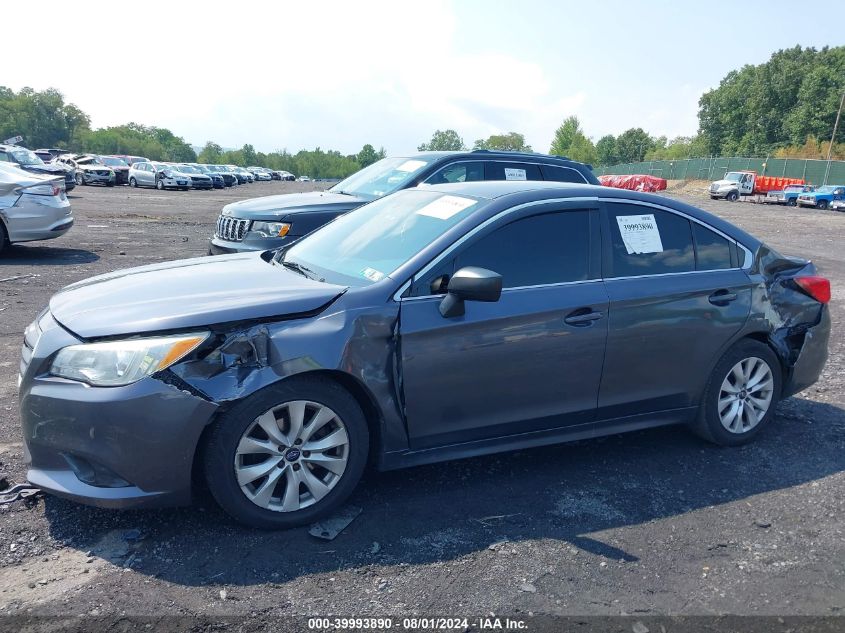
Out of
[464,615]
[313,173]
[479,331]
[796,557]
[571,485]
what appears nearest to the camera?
[464,615]

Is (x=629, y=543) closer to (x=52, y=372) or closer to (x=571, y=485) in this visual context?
(x=571, y=485)

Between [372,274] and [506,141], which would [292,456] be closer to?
[372,274]

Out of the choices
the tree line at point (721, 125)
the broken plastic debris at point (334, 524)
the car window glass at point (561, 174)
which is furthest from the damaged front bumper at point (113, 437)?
the tree line at point (721, 125)

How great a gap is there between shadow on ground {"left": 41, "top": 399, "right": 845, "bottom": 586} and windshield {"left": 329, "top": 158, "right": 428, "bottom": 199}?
4464 mm

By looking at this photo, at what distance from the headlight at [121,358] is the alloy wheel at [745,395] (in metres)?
3.28

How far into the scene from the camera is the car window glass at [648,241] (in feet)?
13.5

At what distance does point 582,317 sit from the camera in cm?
385

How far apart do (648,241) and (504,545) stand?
6.85 feet

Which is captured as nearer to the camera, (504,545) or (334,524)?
(504,545)

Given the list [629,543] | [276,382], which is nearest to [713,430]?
[629,543]

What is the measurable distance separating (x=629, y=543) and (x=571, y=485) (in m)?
0.62

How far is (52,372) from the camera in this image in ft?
10.3

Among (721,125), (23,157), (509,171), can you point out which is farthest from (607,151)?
(509,171)

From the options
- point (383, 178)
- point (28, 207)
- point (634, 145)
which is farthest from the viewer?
point (634, 145)
